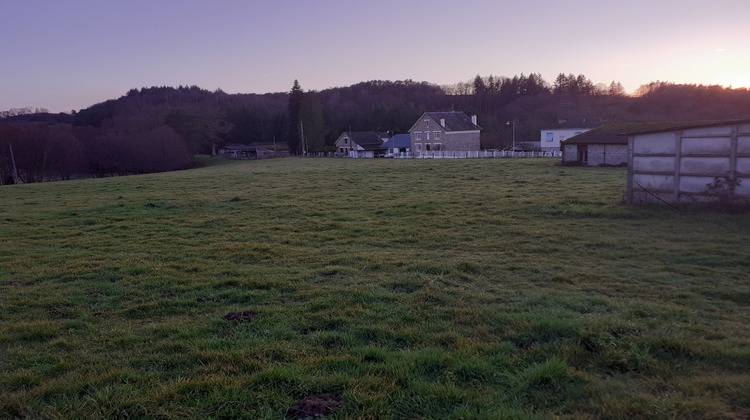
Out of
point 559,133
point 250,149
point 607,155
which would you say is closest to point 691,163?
point 607,155

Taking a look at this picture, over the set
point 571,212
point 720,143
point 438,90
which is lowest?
point 571,212

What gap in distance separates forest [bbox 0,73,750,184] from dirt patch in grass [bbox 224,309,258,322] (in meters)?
65.5

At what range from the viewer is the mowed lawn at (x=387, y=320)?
3.97 meters

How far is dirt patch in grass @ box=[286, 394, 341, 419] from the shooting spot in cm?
372

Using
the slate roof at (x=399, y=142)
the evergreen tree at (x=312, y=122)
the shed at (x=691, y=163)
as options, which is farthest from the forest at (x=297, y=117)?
the shed at (x=691, y=163)

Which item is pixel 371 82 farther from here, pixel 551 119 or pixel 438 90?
pixel 551 119

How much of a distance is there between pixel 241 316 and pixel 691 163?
617 inches

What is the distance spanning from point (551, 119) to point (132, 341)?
95.6 metres

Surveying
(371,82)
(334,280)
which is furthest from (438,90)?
(334,280)

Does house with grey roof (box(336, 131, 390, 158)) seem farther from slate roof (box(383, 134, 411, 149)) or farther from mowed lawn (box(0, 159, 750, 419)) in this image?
mowed lawn (box(0, 159, 750, 419))

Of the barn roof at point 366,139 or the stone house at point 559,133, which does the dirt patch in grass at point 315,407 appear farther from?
the barn roof at point 366,139

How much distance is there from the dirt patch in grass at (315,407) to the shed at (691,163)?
625 inches

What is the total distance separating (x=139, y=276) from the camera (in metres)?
8.77

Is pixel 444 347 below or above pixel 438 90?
below
